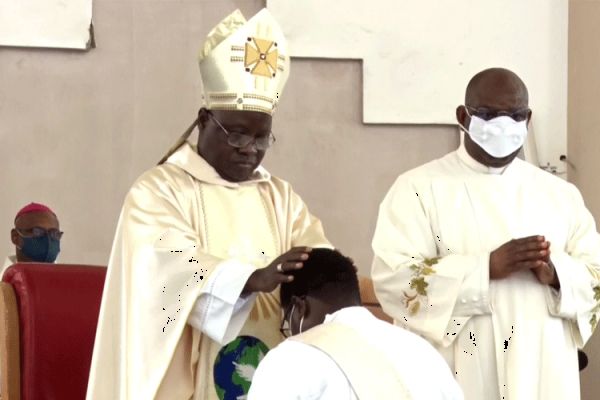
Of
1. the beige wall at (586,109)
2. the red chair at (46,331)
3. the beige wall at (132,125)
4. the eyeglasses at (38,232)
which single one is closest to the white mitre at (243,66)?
the red chair at (46,331)

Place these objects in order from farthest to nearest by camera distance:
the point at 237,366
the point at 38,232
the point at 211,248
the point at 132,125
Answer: the point at 132,125 → the point at 38,232 → the point at 211,248 → the point at 237,366

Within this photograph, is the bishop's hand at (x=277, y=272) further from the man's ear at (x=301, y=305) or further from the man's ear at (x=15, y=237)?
the man's ear at (x=15, y=237)

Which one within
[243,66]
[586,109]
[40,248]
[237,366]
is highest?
[243,66]

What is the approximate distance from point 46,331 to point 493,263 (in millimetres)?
1519

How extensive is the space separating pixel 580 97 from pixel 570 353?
2.18m

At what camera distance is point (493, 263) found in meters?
4.41

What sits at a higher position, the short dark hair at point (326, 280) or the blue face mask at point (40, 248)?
the short dark hair at point (326, 280)

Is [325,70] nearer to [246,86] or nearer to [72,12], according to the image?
[72,12]

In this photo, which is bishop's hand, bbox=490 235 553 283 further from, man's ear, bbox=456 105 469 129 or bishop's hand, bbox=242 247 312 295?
Answer: bishop's hand, bbox=242 247 312 295

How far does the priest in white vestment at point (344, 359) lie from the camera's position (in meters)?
2.99

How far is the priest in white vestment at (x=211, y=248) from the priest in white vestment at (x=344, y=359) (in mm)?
282

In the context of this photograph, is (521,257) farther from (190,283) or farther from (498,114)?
(190,283)

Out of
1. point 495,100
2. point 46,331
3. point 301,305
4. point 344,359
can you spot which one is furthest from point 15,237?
point 344,359

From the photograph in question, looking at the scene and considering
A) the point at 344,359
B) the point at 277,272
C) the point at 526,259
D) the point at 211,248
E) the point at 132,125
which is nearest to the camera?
the point at 344,359
